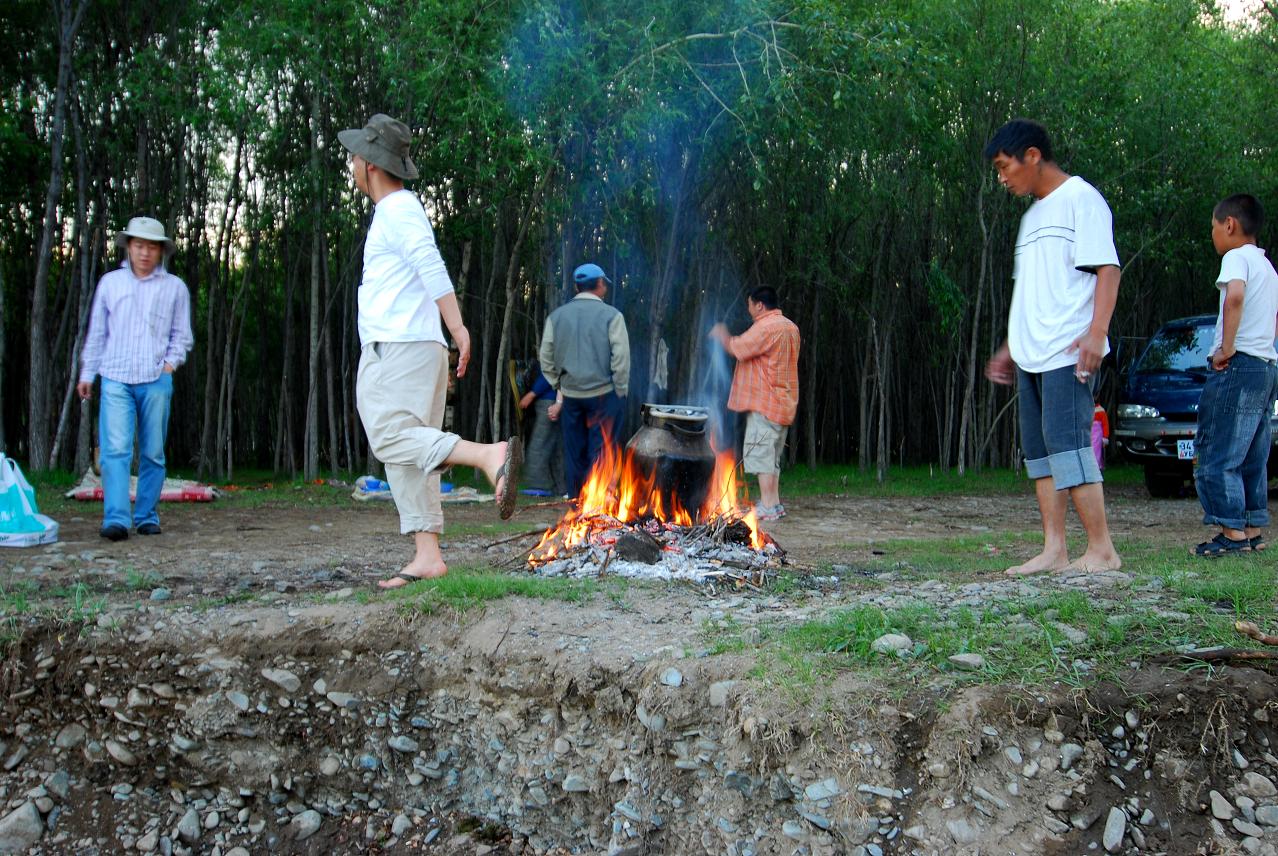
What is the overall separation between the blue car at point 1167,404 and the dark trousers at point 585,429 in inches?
239

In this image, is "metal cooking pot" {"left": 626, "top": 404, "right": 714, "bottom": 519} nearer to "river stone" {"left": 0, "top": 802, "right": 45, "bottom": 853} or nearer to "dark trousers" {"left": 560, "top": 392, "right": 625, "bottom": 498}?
"dark trousers" {"left": 560, "top": 392, "right": 625, "bottom": 498}

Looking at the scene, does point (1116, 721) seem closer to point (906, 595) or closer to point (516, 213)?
point (906, 595)

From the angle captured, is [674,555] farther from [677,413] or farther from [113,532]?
[113,532]

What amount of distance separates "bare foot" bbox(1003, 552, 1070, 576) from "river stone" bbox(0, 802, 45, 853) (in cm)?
380

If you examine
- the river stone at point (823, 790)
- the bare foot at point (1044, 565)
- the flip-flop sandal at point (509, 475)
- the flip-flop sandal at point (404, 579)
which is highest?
the flip-flop sandal at point (509, 475)

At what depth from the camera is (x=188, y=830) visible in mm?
3396

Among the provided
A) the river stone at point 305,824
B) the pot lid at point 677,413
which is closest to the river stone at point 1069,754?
the river stone at point 305,824

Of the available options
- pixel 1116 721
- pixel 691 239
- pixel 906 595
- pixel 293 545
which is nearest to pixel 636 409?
pixel 691 239

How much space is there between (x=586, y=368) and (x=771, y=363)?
1390 mm

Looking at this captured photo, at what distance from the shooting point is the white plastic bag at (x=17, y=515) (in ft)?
19.3

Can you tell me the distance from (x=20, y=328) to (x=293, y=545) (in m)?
11.9

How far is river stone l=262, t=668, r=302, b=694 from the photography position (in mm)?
3629

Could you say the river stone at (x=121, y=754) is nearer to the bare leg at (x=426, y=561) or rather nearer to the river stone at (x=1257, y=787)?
the bare leg at (x=426, y=561)

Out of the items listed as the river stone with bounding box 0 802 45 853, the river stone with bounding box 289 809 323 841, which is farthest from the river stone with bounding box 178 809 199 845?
the river stone with bounding box 0 802 45 853
